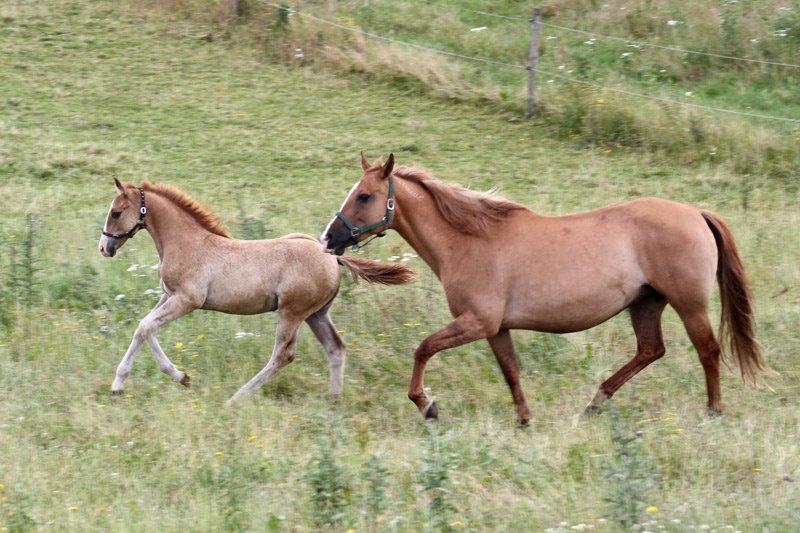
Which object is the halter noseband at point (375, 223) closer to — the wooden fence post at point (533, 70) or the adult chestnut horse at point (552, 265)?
the adult chestnut horse at point (552, 265)

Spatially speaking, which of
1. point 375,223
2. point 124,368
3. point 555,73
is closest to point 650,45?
point 555,73

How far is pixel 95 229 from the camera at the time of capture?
11.2m

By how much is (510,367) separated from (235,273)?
2154 millimetres

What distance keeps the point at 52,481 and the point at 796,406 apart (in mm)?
4879

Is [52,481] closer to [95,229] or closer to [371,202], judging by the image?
[371,202]

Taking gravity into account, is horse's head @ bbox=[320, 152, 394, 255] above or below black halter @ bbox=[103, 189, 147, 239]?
above

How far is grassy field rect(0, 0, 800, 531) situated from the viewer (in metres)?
5.48

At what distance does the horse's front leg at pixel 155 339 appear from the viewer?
782cm

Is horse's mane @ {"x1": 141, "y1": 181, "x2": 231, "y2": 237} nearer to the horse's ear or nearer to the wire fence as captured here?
Answer: the horse's ear

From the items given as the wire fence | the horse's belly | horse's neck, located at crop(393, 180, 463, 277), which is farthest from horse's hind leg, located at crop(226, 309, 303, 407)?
the wire fence

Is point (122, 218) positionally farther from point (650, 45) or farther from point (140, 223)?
point (650, 45)

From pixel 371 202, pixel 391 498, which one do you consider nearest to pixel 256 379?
pixel 371 202

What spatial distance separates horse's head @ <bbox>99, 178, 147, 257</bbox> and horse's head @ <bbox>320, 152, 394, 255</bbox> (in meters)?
1.66

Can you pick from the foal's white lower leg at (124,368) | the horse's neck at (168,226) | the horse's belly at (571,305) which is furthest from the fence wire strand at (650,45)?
the foal's white lower leg at (124,368)
